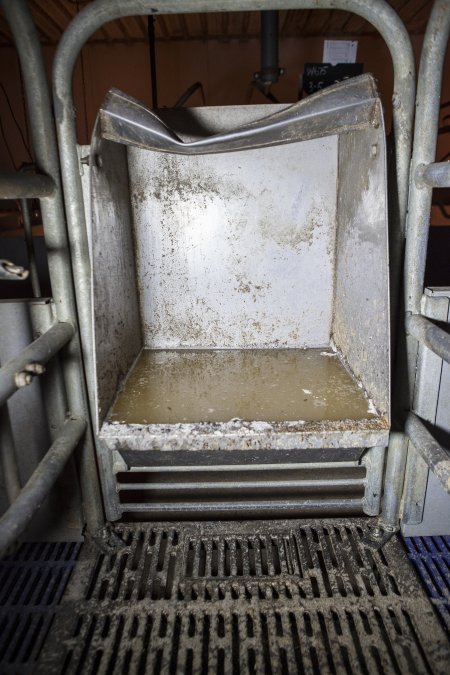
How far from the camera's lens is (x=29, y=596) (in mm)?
1142

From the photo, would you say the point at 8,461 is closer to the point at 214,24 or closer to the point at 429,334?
the point at 429,334

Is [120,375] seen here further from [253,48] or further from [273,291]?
[253,48]

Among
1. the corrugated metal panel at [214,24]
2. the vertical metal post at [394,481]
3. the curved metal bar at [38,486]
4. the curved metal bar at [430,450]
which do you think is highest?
the corrugated metal panel at [214,24]

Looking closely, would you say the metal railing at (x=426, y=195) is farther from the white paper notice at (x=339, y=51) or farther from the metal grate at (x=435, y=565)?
the white paper notice at (x=339, y=51)

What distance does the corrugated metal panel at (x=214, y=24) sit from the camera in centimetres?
332

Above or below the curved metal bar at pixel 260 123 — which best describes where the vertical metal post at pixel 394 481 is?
below

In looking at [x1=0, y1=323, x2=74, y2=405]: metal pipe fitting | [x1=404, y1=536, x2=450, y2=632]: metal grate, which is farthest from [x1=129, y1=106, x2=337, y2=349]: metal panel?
[x1=404, y1=536, x2=450, y2=632]: metal grate

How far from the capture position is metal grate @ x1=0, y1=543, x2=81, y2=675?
99cm

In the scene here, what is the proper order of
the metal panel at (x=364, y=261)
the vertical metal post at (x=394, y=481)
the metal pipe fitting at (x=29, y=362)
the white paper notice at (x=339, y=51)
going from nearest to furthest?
the metal pipe fitting at (x=29, y=362) → the metal panel at (x=364, y=261) → the vertical metal post at (x=394, y=481) → the white paper notice at (x=339, y=51)

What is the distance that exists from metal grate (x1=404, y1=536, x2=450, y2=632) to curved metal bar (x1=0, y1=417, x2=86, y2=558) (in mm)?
937

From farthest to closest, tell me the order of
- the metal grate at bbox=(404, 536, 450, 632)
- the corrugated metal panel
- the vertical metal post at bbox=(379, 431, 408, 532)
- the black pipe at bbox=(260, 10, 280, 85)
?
the corrugated metal panel → the black pipe at bbox=(260, 10, 280, 85) → the vertical metal post at bbox=(379, 431, 408, 532) → the metal grate at bbox=(404, 536, 450, 632)

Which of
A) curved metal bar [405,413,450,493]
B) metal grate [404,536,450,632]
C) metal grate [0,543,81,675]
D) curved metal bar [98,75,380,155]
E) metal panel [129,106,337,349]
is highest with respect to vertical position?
curved metal bar [98,75,380,155]

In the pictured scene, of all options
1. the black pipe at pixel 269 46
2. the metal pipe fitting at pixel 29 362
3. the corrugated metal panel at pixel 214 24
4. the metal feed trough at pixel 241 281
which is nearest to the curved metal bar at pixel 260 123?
the metal feed trough at pixel 241 281

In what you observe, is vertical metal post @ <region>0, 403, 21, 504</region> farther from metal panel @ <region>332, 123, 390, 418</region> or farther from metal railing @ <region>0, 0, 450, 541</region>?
metal panel @ <region>332, 123, 390, 418</region>
